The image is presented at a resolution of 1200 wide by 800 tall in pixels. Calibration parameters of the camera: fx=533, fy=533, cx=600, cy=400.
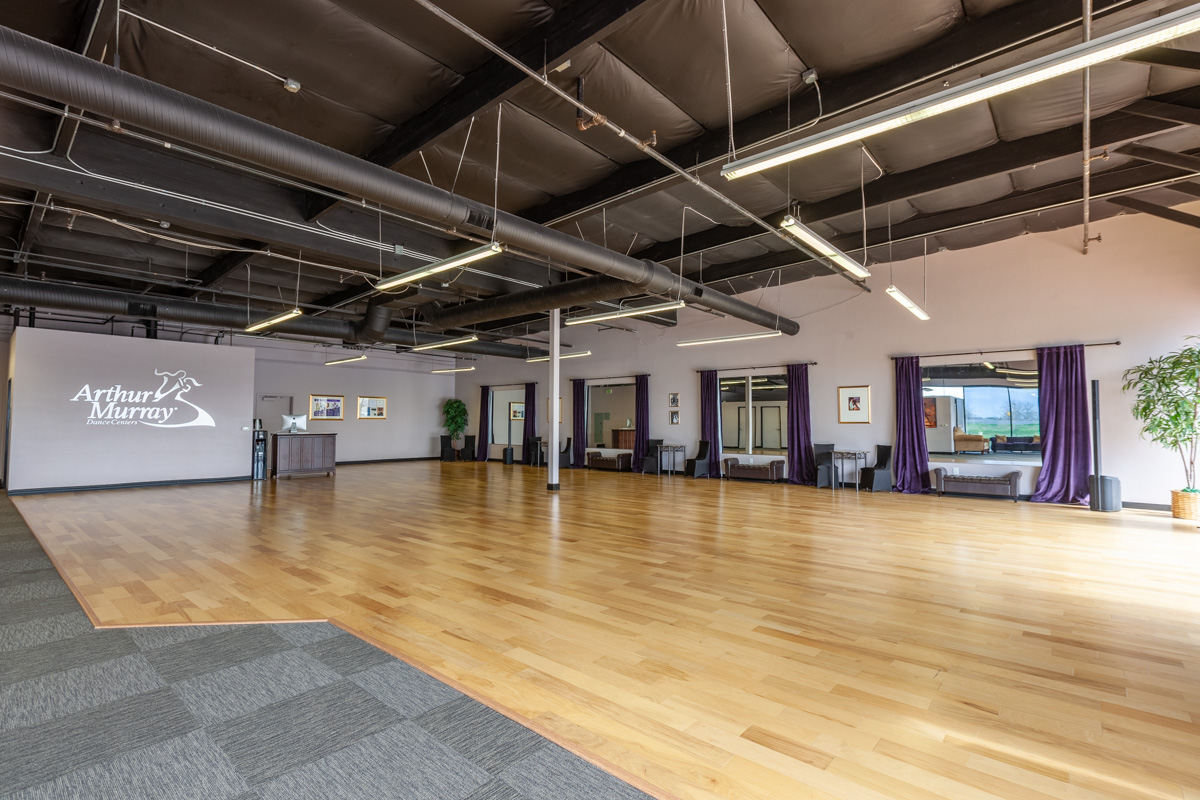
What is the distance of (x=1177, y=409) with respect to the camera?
7.02 metres

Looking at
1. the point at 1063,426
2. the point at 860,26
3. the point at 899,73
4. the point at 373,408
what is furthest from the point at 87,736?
the point at 373,408

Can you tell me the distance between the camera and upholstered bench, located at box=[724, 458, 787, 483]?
454 inches

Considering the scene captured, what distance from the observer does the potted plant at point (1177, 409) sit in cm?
696

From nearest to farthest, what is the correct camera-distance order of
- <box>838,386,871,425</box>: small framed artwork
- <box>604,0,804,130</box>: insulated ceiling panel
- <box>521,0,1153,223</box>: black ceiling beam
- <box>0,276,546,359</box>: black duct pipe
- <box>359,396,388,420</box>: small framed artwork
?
<box>521,0,1153,223</box>: black ceiling beam
<box>604,0,804,130</box>: insulated ceiling panel
<box>0,276,546,359</box>: black duct pipe
<box>838,386,871,425</box>: small framed artwork
<box>359,396,388,420</box>: small framed artwork

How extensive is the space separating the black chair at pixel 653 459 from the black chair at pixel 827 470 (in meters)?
3.68

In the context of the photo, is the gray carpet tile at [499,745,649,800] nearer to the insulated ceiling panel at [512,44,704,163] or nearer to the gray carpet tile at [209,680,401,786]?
the gray carpet tile at [209,680,401,786]

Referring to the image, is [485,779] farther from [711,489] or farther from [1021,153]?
[711,489]

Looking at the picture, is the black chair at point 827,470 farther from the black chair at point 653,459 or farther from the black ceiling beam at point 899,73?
the black ceiling beam at point 899,73

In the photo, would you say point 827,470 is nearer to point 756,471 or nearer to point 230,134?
point 756,471

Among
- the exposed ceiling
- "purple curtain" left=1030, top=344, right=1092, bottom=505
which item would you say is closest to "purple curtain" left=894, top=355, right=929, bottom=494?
"purple curtain" left=1030, top=344, right=1092, bottom=505

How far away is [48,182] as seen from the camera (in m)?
4.84

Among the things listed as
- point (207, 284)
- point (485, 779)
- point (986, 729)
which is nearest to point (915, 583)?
point (986, 729)

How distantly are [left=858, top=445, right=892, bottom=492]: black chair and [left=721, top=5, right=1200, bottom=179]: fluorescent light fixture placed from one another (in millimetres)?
8394

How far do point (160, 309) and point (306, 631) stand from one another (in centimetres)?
926
